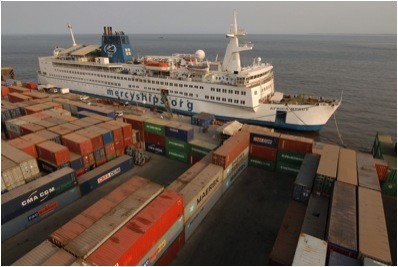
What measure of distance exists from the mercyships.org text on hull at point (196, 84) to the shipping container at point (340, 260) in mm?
29958

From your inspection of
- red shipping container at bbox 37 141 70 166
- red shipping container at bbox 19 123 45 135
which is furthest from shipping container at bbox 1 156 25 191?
red shipping container at bbox 19 123 45 135

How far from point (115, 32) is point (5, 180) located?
45881 mm

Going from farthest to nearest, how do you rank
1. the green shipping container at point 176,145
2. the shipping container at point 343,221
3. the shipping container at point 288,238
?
the green shipping container at point 176,145 → the shipping container at point 288,238 → the shipping container at point 343,221

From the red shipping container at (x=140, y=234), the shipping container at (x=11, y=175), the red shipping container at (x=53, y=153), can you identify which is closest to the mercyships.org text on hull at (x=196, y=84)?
the red shipping container at (x=53, y=153)

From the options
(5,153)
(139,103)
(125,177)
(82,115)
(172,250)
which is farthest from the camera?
(139,103)

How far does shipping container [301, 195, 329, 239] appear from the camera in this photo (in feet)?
54.0

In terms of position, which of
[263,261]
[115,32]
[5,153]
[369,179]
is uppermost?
[115,32]

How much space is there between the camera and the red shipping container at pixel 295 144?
27.4m

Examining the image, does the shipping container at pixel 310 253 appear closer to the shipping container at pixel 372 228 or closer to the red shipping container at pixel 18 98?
the shipping container at pixel 372 228

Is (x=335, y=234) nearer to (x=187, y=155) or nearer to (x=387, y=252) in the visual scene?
(x=387, y=252)

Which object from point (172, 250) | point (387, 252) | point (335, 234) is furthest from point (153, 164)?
point (387, 252)

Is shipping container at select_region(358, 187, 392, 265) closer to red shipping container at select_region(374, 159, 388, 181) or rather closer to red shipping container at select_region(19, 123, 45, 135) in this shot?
red shipping container at select_region(374, 159, 388, 181)

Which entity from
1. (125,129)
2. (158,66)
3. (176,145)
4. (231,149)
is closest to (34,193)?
(125,129)

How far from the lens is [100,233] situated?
14180 millimetres
